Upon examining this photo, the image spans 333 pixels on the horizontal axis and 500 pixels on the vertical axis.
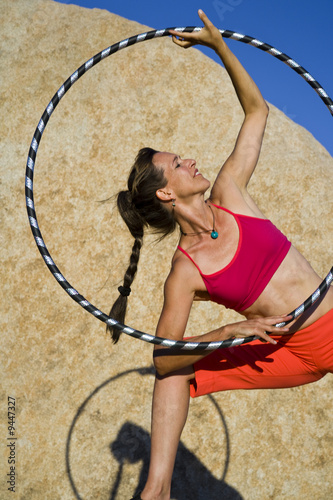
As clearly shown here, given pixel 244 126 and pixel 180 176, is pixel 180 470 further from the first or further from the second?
pixel 244 126

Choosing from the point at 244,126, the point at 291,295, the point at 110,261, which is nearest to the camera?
the point at 291,295

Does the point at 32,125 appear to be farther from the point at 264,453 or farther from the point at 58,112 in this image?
the point at 264,453

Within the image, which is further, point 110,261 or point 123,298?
point 110,261

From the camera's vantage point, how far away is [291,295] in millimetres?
3531

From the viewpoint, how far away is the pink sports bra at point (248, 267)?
3.37 metres

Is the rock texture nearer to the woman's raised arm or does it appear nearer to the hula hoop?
the hula hoop

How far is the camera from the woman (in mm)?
3396

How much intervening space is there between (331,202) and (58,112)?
3473 millimetres

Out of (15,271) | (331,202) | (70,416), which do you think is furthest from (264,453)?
(15,271)

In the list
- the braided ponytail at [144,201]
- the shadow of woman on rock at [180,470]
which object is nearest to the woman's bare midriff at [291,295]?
the braided ponytail at [144,201]

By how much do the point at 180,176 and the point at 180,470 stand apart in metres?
3.69

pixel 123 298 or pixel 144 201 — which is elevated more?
pixel 144 201

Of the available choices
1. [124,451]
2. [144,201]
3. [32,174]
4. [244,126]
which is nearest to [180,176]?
[144,201]

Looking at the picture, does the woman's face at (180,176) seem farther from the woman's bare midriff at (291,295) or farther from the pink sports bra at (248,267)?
the woman's bare midriff at (291,295)
